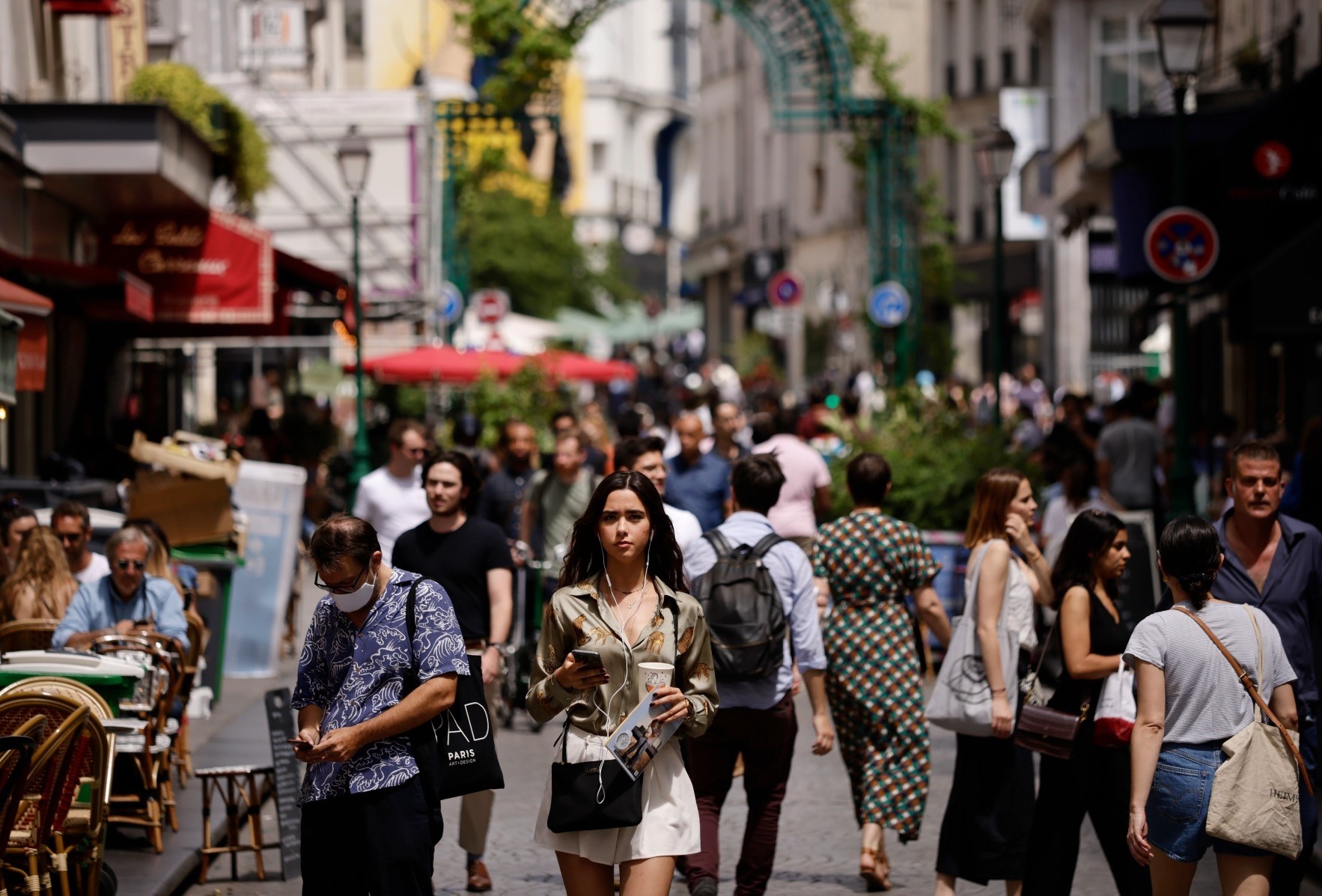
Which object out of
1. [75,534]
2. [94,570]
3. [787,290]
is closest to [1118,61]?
[787,290]

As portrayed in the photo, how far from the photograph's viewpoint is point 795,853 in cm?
918

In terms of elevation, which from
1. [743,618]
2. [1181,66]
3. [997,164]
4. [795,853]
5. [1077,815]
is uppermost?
[997,164]

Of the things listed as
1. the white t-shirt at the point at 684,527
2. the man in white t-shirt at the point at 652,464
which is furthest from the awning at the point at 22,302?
the white t-shirt at the point at 684,527

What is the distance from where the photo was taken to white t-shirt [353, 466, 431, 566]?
1072 cm

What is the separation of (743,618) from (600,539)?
5.05 ft

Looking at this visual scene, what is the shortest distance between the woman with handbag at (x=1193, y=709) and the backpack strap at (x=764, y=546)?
1.76 metres

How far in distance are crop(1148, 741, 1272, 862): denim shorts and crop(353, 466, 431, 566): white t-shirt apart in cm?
549

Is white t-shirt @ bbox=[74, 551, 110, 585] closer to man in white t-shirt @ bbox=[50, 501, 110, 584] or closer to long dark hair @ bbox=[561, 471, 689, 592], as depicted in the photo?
man in white t-shirt @ bbox=[50, 501, 110, 584]

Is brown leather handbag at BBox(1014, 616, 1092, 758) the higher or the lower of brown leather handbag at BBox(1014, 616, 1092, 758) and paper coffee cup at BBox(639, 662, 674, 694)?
the lower

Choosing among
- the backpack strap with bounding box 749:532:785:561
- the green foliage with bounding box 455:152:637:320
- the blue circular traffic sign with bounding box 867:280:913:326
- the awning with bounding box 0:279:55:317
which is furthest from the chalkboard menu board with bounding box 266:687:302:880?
the green foliage with bounding box 455:152:637:320

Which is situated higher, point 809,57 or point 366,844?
point 809,57

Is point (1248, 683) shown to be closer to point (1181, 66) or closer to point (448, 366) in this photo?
point (1181, 66)

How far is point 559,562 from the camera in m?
11.7

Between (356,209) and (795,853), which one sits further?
(356,209)
